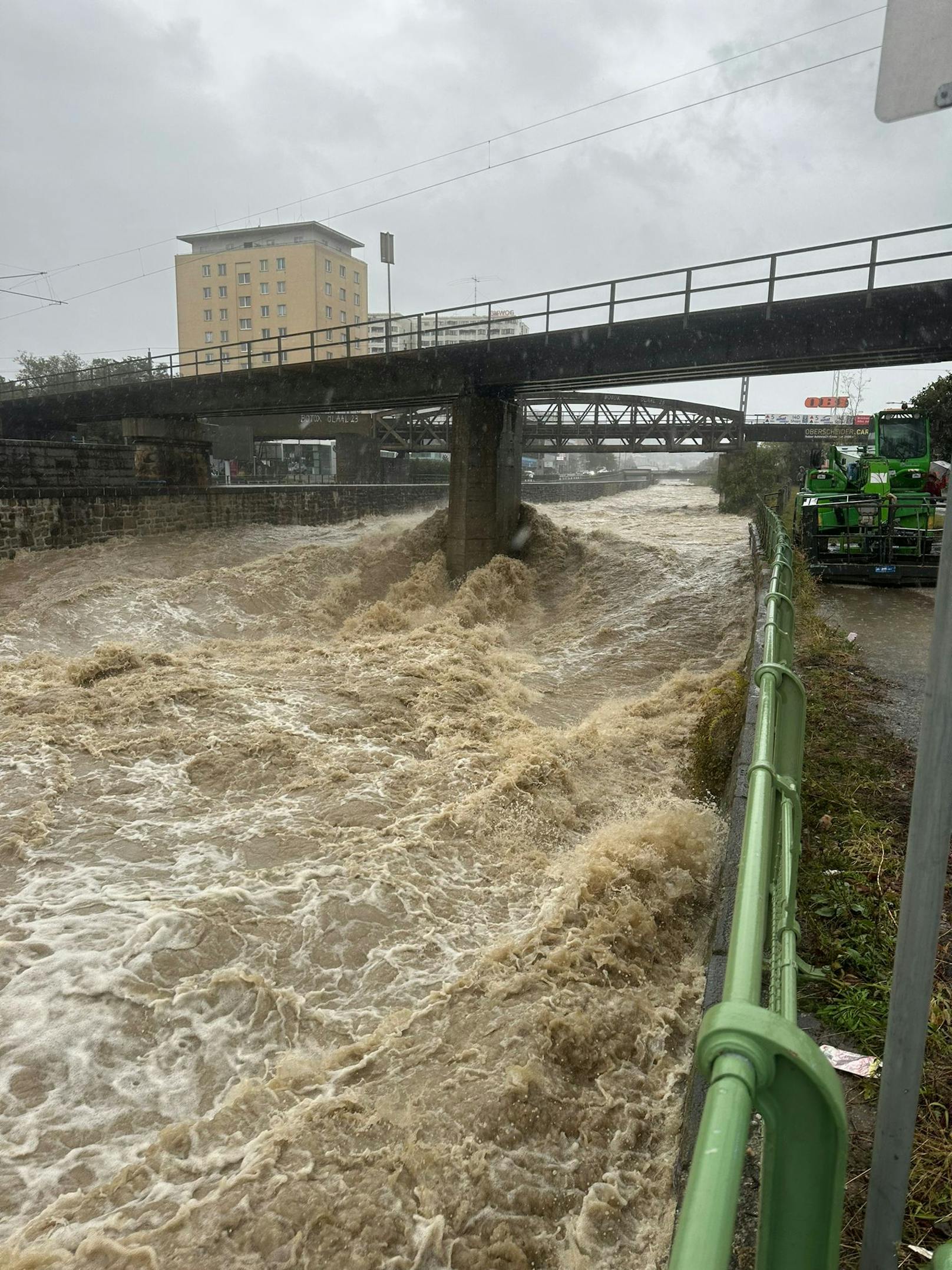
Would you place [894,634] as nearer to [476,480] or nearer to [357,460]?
[476,480]

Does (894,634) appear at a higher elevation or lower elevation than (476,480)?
lower

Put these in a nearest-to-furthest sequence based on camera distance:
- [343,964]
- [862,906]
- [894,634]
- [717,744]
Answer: [862,906], [343,964], [717,744], [894,634]

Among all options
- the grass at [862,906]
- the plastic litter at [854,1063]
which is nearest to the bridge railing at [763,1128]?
the grass at [862,906]

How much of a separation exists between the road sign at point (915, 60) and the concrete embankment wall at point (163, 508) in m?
23.2

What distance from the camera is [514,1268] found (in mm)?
A: 3469

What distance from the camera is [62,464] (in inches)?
919

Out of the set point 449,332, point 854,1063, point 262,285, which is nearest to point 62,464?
point 449,332

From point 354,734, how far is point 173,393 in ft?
71.2

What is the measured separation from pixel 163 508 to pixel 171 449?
12.7ft

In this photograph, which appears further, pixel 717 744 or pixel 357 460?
pixel 357 460

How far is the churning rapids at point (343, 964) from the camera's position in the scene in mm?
3777

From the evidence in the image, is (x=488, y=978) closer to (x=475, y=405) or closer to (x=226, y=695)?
(x=226, y=695)

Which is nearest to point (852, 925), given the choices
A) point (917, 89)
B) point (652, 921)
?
point (652, 921)

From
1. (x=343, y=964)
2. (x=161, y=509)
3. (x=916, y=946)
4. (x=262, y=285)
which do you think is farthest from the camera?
(x=262, y=285)
